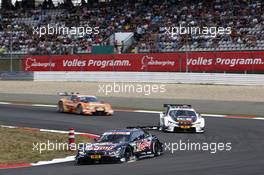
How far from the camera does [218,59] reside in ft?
129

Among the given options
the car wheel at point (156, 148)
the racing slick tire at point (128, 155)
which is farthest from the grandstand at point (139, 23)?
the racing slick tire at point (128, 155)

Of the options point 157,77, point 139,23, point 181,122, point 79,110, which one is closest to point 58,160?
point 181,122

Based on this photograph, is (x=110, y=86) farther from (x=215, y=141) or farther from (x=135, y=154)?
(x=135, y=154)

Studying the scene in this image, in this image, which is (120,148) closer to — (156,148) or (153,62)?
(156,148)

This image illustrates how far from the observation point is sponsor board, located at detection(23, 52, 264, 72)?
38.7 m

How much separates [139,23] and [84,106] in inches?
724

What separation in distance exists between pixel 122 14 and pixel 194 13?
7098 millimetres

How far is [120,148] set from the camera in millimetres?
17156

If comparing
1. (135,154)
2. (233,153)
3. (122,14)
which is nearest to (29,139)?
(135,154)

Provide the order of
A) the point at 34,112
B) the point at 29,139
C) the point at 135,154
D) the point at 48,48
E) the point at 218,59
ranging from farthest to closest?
the point at 48,48
the point at 218,59
the point at 34,112
the point at 29,139
the point at 135,154

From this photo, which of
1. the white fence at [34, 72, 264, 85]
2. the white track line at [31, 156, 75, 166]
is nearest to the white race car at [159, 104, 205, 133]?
the white track line at [31, 156, 75, 166]

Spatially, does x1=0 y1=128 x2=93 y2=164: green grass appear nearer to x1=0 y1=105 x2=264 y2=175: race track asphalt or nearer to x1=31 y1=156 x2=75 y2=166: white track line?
x1=31 y1=156 x2=75 y2=166: white track line

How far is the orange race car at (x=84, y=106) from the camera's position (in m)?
31.3

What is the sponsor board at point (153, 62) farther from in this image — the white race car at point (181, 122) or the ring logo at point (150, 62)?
the white race car at point (181, 122)
